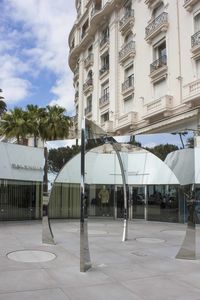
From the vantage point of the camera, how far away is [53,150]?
41.0ft

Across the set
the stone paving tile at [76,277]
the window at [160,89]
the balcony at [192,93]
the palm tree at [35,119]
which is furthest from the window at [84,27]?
the stone paving tile at [76,277]

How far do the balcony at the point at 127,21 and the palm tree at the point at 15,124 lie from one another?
10947 mm

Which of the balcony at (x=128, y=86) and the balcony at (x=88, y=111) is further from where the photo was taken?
the balcony at (x=88, y=111)

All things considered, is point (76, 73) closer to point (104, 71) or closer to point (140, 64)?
point (104, 71)

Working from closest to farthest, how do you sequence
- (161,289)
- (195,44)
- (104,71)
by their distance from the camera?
1. (161,289)
2. (195,44)
3. (104,71)

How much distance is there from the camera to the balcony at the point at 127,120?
25328 mm

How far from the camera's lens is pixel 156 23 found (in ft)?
79.5

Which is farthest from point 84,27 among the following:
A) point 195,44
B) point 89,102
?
point 195,44

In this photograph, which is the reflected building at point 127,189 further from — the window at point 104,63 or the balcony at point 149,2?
the balcony at point 149,2

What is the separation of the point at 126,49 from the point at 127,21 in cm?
221

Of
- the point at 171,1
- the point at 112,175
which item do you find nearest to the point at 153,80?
the point at 171,1

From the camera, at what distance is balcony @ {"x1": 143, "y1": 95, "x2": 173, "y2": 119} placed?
21.8 meters

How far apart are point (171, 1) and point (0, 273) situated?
68.2ft

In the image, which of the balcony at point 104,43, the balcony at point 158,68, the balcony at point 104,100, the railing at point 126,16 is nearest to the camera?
the balcony at point 158,68
